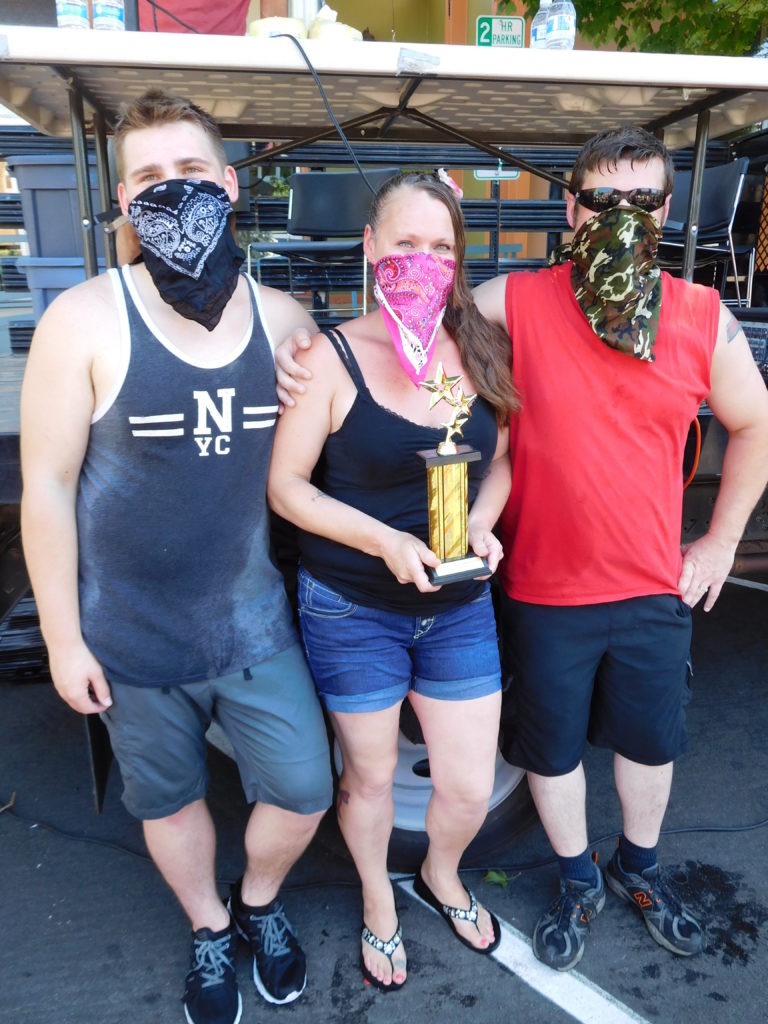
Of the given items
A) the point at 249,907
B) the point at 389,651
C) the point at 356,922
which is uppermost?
the point at 389,651

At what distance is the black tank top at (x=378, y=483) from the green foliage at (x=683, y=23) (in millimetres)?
5462

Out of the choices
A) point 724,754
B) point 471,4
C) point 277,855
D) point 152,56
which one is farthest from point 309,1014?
point 471,4

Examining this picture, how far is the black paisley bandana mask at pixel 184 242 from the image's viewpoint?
1499 millimetres

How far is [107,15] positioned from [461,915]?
8.50 ft

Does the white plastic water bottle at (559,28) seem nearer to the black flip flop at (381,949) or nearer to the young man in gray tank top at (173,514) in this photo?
the young man in gray tank top at (173,514)

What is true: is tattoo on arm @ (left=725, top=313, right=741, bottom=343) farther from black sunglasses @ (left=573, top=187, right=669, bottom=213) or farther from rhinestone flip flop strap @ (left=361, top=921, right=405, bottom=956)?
rhinestone flip flop strap @ (left=361, top=921, right=405, bottom=956)

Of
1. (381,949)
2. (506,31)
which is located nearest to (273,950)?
(381,949)

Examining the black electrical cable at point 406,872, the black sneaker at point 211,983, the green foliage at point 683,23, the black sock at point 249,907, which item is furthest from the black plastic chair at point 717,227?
the black sneaker at point 211,983

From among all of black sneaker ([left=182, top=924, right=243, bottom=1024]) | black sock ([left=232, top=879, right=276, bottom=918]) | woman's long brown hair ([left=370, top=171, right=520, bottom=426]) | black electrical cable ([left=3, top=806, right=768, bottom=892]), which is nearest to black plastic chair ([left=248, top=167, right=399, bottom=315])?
woman's long brown hair ([left=370, top=171, right=520, bottom=426])

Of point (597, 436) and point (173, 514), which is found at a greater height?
point (597, 436)

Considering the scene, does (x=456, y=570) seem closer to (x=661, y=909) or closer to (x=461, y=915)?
(x=461, y=915)

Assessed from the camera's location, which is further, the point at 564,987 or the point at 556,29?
the point at 556,29

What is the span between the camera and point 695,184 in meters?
2.63

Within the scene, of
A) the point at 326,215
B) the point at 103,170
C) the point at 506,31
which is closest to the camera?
the point at 103,170
